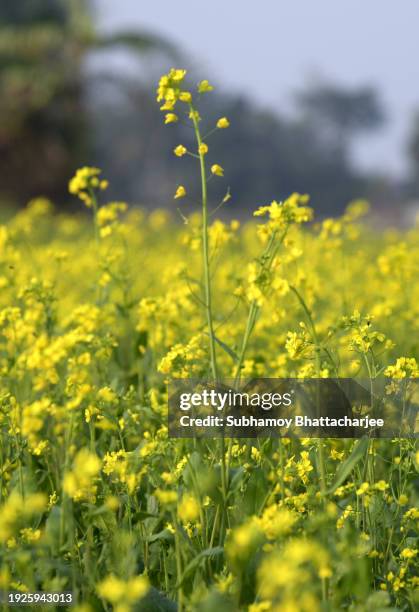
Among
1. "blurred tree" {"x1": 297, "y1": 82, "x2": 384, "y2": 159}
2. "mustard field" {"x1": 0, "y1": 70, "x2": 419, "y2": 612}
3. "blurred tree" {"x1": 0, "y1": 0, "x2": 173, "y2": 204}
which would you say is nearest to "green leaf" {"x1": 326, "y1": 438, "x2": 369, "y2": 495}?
"mustard field" {"x1": 0, "y1": 70, "x2": 419, "y2": 612}

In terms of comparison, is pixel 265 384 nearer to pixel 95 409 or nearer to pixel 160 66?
pixel 95 409

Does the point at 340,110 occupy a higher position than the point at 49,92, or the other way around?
the point at 340,110

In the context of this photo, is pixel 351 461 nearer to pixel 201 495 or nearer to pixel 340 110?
pixel 201 495

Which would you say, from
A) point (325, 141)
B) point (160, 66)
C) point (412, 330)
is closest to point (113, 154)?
point (160, 66)

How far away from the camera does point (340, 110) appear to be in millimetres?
66500

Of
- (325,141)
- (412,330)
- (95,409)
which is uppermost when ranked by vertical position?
(325,141)

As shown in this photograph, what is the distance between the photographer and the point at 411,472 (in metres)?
2.64

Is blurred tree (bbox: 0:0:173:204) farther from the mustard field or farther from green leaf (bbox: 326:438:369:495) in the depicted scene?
green leaf (bbox: 326:438:369:495)

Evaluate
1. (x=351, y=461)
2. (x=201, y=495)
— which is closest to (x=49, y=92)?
(x=201, y=495)

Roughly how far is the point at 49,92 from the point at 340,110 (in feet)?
161

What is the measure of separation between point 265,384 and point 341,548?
833mm

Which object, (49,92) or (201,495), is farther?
(49,92)

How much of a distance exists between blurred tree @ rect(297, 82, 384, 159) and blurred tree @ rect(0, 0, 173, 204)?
146 ft

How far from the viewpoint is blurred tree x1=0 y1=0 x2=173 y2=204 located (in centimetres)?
1961
